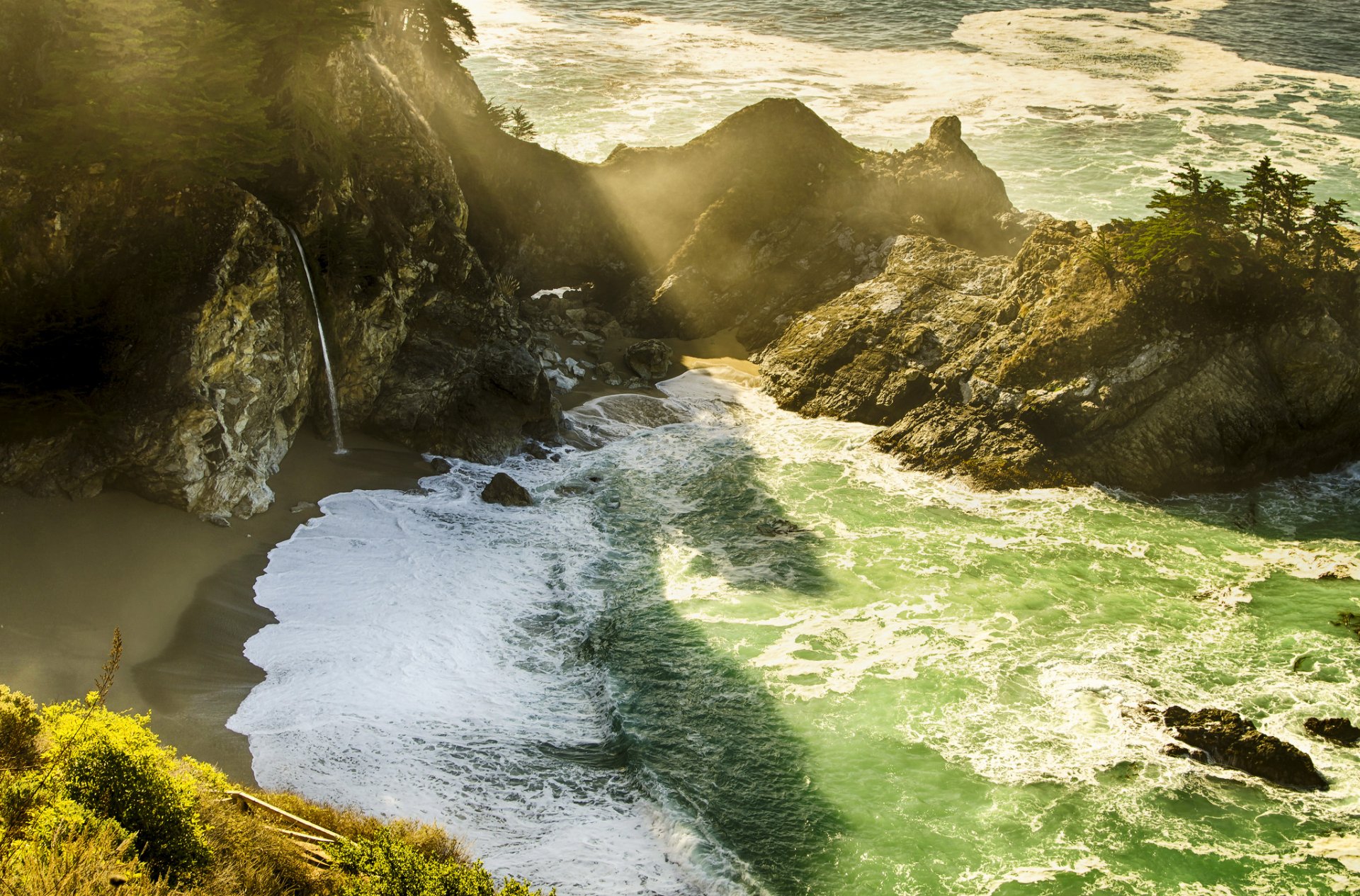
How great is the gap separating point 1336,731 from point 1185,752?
2.74m

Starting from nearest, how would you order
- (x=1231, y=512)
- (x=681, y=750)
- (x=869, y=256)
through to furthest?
(x=681, y=750) → (x=1231, y=512) → (x=869, y=256)

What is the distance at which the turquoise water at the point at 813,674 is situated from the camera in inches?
574

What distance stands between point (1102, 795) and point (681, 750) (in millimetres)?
6547

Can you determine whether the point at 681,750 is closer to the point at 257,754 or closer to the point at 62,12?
the point at 257,754

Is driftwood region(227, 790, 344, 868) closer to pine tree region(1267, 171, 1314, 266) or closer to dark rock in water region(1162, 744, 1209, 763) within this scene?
dark rock in water region(1162, 744, 1209, 763)

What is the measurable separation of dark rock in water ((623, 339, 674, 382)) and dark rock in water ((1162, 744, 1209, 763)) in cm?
1986

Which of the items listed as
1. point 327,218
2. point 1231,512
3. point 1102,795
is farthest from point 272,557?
point 1231,512

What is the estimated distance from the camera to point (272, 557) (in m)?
21.0

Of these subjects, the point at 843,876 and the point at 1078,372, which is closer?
the point at 843,876

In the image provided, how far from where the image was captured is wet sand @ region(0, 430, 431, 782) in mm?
15656

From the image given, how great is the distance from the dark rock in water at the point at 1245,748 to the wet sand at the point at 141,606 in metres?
15.0

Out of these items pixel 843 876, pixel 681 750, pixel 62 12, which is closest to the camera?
pixel 843 876

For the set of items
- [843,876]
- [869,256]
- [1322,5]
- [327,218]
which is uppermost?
[1322,5]

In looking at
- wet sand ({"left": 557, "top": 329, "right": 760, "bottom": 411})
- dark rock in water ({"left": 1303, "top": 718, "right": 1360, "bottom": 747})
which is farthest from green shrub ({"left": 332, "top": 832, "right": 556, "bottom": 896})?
wet sand ({"left": 557, "top": 329, "right": 760, "bottom": 411})
